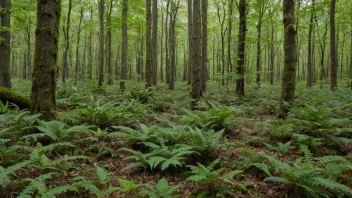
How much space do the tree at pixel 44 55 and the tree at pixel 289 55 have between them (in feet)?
20.7

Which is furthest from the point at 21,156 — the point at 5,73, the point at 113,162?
the point at 5,73

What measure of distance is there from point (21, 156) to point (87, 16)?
28.1m

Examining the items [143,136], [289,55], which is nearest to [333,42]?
[289,55]

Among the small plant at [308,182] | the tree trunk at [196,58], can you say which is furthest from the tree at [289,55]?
the small plant at [308,182]

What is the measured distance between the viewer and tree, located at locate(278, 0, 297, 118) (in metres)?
6.96

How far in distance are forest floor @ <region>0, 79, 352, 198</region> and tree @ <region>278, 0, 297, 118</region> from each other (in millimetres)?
451

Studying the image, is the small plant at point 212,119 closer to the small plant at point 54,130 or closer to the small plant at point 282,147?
the small plant at point 282,147

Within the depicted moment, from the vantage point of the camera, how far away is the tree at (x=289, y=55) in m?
6.96

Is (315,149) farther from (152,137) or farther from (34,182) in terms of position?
(34,182)

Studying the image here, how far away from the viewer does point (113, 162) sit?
496cm

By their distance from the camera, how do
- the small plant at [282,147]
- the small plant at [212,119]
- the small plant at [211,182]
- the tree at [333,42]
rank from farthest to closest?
the tree at [333,42], the small plant at [212,119], the small plant at [282,147], the small plant at [211,182]

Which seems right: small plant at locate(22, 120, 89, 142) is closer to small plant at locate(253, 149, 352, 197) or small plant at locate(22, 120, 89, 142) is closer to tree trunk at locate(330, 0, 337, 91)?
small plant at locate(253, 149, 352, 197)

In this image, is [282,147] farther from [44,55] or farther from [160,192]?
[44,55]

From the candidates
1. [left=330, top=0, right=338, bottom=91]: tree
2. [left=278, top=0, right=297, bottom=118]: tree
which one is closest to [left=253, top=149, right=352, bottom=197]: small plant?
[left=278, top=0, right=297, bottom=118]: tree
